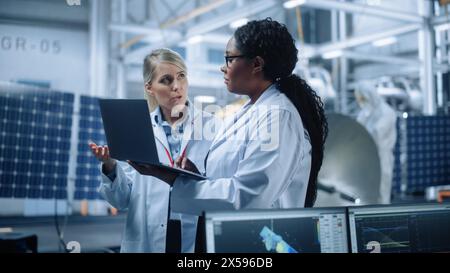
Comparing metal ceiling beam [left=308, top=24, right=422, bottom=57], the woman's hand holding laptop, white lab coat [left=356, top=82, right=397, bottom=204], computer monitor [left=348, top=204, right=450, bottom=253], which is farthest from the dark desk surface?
metal ceiling beam [left=308, top=24, right=422, bottom=57]

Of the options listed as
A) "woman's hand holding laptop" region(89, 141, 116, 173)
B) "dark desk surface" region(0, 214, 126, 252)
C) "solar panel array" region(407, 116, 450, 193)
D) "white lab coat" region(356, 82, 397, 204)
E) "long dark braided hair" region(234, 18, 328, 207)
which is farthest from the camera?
"solar panel array" region(407, 116, 450, 193)

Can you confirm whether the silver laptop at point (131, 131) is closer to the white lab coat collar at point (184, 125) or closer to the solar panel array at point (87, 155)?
the white lab coat collar at point (184, 125)

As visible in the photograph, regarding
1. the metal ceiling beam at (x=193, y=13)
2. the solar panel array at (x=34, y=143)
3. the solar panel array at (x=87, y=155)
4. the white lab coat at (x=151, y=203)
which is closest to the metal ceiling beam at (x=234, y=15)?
the metal ceiling beam at (x=193, y=13)

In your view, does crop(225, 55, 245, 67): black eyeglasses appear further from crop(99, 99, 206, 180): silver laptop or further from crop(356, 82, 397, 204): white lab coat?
crop(356, 82, 397, 204): white lab coat

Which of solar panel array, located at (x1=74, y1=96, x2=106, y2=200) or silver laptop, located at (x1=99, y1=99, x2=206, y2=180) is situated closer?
silver laptop, located at (x1=99, y1=99, x2=206, y2=180)

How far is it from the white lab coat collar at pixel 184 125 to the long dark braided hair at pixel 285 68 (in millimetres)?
416

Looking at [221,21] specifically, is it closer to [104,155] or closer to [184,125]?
[184,125]

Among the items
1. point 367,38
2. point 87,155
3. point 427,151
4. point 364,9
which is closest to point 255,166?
point 87,155

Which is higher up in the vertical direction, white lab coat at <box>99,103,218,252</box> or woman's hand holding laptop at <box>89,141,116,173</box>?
woman's hand holding laptop at <box>89,141,116,173</box>

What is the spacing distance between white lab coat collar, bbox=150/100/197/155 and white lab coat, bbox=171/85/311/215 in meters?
0.29

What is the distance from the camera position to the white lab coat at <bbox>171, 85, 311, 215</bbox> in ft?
4.08

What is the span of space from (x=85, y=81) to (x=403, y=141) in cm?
338

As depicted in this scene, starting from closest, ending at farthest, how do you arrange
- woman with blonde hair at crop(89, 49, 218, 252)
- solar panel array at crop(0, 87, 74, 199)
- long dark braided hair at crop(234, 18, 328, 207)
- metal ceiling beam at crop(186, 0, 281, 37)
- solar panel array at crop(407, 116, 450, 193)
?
long dark braided hair at crop(234, 18, 328, 207) → woman with blonde hair at crop(89, 49, 218, 252) → solar panel array at crop(0, 87, 74, 199) → metal ceiling beam at crop(186, 0, 281, 37) → solar panel array at crop(407, 116, 450, 193)

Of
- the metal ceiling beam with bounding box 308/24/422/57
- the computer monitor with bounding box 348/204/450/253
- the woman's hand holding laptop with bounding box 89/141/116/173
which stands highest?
the metal ceiling beam with bounding box 308/24/422/57
